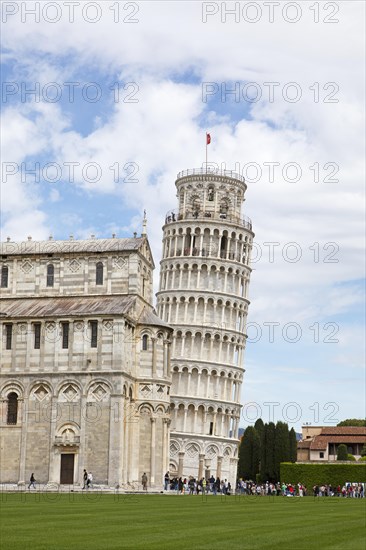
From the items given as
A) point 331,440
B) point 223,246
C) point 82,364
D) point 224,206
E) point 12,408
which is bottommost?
point 331,440

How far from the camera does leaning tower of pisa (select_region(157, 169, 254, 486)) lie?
108m

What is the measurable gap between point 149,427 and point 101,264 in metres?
13.8

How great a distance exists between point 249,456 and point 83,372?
48012 mm

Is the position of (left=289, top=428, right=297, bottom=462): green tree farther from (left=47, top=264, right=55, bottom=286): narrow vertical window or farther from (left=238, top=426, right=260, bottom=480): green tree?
(left=47, top=264, right=55, bottom=286): narrow vertical window

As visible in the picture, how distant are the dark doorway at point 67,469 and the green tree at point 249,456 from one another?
46784mm

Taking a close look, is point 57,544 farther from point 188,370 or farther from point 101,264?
point 188,370

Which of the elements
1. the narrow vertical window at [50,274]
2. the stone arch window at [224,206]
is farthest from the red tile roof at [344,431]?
the narrow vertical window at [50,274]

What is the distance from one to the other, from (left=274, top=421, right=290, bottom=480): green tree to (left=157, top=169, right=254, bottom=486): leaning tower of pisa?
16.3ft

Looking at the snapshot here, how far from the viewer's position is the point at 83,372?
70.3 metres

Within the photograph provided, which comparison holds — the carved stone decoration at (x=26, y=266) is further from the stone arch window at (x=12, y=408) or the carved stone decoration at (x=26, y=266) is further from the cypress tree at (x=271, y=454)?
the cypress tree at (x=271, y=454)

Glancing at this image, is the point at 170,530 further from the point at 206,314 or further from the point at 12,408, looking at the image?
the point at 206,314

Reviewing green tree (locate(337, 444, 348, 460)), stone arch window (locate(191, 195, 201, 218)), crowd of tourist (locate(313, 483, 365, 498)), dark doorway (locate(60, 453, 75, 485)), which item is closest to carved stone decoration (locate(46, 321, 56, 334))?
dark doorway (locate(60, 453, 75, 485))

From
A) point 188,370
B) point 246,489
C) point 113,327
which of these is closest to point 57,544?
point 113,327

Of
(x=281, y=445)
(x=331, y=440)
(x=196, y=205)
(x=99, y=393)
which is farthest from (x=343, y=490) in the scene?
(x=331, y=440)
